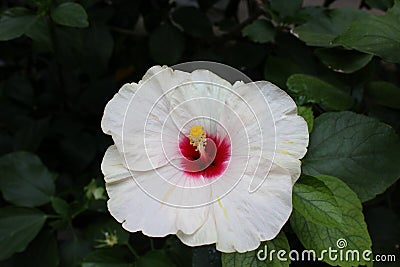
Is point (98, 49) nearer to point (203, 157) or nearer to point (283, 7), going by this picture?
point (283, 7)

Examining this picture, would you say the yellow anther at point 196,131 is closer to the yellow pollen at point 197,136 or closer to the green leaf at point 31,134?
the yellow pollen at point 197,136

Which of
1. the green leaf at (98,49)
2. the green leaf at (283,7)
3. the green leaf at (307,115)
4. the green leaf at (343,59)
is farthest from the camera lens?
the green leaf at (98,49)

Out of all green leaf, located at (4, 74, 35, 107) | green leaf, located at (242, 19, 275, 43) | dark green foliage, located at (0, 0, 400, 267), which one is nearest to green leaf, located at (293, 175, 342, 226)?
dark green foliage, located at (0, 0, 400, 267)

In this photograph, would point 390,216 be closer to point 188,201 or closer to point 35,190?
point 188,201

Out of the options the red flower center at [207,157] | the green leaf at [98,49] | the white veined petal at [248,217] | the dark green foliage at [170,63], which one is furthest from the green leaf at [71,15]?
the white veined petal at [248,217]

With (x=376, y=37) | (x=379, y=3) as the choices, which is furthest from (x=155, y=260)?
(x=379, y=3)

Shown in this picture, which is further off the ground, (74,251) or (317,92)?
(317,92)

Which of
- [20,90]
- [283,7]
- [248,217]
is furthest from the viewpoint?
[20,90]

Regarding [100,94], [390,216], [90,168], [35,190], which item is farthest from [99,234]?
[390,216]
